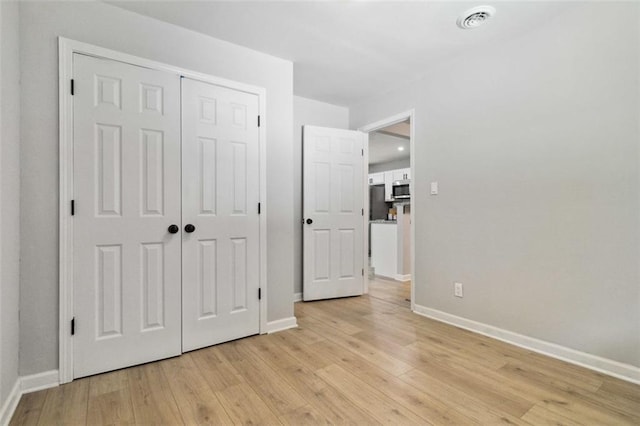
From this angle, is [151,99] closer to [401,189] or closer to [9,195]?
[9,195]

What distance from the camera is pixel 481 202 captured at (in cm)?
260

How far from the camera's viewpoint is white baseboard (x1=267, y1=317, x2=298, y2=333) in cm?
262

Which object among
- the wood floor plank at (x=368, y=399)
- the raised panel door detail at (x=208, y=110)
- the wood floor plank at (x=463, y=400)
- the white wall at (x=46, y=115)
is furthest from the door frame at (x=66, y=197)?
the wood floor plank at (x=463, y=400)

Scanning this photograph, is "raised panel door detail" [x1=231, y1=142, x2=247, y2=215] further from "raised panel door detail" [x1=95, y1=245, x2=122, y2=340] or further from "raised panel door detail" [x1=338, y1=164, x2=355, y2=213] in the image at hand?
"raised panel door detail" [x1=338, y1=164, x2=355, y2=213]

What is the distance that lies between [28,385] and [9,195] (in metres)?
1.10

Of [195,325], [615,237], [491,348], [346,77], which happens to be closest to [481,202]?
[615,237]

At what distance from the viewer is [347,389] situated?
1.74 m

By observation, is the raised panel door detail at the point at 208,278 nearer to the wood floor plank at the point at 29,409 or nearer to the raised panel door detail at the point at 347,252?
the wood floor plank at the point at 29,409

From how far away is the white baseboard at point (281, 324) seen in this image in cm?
262

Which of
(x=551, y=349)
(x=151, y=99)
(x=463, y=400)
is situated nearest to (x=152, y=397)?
(x=463, y=400)

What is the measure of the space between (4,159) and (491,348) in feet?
10.7

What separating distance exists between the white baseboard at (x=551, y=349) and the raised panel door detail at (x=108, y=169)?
2893mm

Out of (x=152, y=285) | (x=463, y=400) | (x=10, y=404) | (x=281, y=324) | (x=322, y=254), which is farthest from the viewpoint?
(x=322, y=254)

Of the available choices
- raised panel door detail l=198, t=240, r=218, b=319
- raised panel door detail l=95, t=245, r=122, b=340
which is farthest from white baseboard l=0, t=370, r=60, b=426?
raised panel door detail l=198, t=240, r=218, b=319
